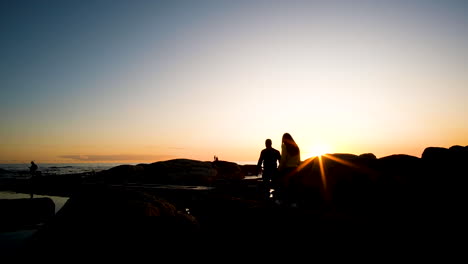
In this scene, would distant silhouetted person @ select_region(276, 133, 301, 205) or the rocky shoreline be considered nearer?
the rocky shoreline

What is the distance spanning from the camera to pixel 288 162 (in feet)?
30.0

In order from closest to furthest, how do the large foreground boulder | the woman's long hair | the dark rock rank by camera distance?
the large foreground boulder < the dark rock < the woman's long hair

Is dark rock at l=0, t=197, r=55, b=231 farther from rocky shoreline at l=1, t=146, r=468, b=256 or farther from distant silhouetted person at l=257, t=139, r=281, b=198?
distant silhouetted person at l=257, t=139, r=281, b=198

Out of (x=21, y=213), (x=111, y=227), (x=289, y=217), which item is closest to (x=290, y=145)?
(x=289, y=217)

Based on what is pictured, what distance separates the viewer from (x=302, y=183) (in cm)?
895

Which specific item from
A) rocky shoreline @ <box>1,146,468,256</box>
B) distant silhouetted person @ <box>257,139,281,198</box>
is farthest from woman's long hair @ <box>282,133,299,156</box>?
rocky shoreline @ <box>1,146,468,256</box>

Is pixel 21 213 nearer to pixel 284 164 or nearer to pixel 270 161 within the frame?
pixel 270 161

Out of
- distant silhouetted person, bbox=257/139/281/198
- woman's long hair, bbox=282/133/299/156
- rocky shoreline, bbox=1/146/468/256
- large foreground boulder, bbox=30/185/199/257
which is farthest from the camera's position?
distant silhouetted person, bbox=257/139/281/198

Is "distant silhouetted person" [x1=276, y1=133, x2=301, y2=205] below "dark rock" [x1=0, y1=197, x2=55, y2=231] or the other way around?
the other way around

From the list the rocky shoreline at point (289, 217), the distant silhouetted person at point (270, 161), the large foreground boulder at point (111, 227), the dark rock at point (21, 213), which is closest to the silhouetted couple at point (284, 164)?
the distant silhouetted person at point (270, 161)

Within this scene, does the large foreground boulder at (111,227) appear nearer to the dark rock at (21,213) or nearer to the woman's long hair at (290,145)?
the dark rock at (21,213)

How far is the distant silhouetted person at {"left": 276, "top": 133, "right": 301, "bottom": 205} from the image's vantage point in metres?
9.01

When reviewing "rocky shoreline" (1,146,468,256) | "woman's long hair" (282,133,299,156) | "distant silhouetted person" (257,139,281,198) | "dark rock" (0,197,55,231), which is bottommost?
"dark rock" (0,197,55,231)

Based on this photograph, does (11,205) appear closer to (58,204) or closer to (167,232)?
(58,204)
